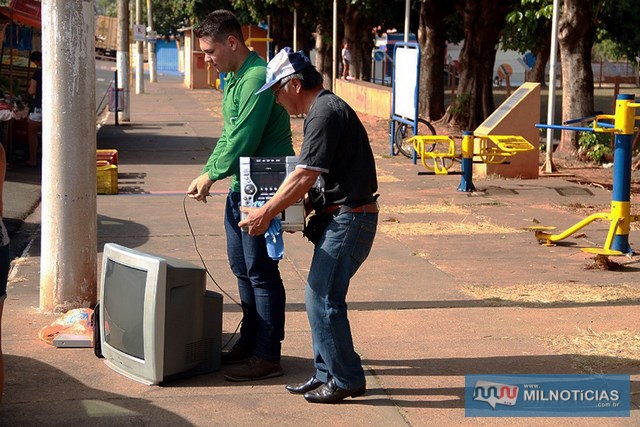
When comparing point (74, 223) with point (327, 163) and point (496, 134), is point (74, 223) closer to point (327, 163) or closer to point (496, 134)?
point (327, 163)

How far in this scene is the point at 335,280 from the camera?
5.11m

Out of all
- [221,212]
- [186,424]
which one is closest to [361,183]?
[186,424]

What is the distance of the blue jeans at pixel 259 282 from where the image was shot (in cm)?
560

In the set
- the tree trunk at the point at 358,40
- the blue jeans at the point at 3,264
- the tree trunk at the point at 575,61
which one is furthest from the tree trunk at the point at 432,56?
the blue jeans at the point at 3,264

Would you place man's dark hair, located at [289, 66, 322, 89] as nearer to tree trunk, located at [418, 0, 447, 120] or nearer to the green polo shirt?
the green polo shirt

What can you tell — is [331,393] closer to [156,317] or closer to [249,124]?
[156,317]

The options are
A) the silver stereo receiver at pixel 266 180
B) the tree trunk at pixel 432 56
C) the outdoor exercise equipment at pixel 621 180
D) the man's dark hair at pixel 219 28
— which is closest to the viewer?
the silver stereo receiver at pixel 266 180

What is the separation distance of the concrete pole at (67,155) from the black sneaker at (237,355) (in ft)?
5.03

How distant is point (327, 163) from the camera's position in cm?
492

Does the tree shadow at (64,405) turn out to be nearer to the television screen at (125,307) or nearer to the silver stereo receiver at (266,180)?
the television screen at (125,307)

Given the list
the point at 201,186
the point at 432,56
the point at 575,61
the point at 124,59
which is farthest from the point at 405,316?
the point at 124,59

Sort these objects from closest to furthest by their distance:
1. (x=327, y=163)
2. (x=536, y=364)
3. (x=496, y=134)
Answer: (x=327, y=163), (x=536, y=364), (x=496, y=134)

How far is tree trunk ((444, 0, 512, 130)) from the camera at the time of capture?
22.9 metres

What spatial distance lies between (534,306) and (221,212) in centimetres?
545
